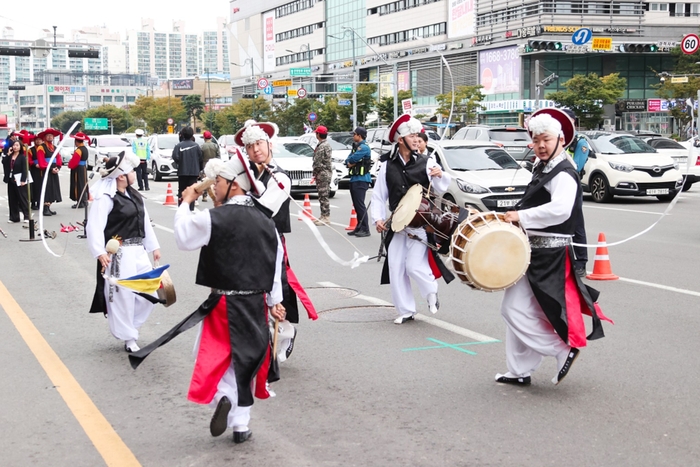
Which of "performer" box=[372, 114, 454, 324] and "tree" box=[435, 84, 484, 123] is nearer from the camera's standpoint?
"performer" box=[372, 114, 454, 324]

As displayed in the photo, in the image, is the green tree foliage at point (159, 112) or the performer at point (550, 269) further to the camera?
the green tree foliage at point (159, 112)

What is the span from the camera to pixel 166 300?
6.68 meters

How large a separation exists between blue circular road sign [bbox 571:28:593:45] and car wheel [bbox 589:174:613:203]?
39349 millimetres

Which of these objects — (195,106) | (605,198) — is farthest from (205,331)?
(195,106)

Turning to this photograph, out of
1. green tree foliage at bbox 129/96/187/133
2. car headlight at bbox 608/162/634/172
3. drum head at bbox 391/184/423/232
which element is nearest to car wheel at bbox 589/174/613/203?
car headlight at bbox 608/162/634/172

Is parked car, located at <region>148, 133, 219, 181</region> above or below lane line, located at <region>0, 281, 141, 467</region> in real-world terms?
above

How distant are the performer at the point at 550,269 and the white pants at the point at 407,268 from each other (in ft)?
6.99

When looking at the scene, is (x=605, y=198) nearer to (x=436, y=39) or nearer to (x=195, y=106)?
(x=436, y=39)

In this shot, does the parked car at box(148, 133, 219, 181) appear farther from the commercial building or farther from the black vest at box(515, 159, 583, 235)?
the black vest at box(515, 159, 583, 235)

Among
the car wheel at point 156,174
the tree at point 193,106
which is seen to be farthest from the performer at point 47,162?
the tree at point 193,106

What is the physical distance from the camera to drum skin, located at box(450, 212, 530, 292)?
5844 millimetres

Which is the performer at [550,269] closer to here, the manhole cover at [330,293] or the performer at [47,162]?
the manhole cover at [330,293]

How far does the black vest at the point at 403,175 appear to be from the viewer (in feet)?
26.9

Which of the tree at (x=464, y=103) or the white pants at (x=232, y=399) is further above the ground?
the tree at (x=464, y=103)
